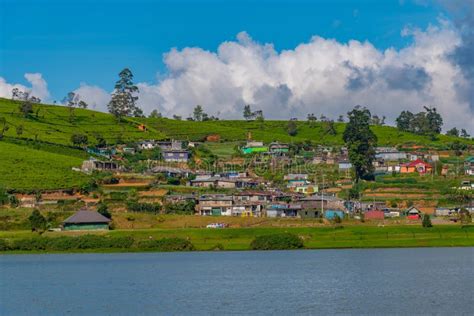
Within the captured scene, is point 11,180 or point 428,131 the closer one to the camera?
point 11,180

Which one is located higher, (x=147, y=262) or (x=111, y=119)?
(x=111, y=119)

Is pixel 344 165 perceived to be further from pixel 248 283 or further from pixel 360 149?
pixel 248 283

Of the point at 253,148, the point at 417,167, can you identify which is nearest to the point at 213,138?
the point at 253,148

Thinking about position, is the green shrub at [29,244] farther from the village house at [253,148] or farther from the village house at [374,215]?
the village house at [253,148]

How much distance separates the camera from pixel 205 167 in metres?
140

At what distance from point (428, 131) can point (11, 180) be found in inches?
3757

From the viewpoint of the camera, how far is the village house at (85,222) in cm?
9088

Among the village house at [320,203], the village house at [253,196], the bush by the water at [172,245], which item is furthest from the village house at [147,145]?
the bush by the water at [172,245]

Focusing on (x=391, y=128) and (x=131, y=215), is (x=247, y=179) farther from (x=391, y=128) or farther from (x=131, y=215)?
(x=391, y=128)

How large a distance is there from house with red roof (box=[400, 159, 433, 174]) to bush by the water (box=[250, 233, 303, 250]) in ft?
186

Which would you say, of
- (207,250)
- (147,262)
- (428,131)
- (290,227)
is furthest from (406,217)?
(428,131)

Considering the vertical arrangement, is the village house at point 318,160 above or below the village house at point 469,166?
above

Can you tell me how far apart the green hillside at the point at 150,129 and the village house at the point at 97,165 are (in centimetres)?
1537

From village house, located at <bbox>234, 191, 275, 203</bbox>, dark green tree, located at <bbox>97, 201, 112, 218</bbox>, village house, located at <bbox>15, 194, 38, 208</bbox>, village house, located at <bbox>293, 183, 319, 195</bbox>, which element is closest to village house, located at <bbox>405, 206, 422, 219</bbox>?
village house, located at <bbox>234, 191, 275, 203</bbox>
